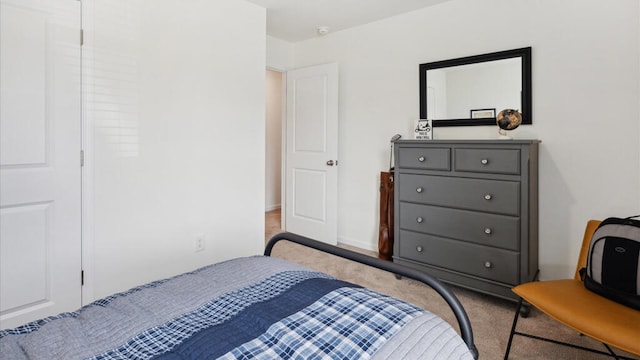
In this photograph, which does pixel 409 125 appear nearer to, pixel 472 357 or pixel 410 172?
pixel 410 172

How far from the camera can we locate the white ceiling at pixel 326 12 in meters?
3.17

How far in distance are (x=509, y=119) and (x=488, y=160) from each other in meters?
0.38

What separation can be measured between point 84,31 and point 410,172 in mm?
2381

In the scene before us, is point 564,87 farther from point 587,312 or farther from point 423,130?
point 587,312

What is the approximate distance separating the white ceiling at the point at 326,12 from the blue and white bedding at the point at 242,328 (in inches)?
106

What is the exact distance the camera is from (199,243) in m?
2.83

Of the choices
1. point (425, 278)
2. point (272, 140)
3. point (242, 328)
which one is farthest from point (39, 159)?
point (272, 140)

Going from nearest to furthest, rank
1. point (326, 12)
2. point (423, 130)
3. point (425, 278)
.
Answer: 1. point (425, 278)
2. point (423, 130)
3. point (326, 12)

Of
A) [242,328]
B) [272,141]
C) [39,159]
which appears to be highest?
[272,141]

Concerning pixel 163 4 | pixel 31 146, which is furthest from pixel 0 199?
pixel 163 4

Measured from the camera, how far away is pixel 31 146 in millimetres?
2035

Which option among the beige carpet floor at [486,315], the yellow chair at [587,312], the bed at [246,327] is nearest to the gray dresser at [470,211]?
the beige carpet floor at [486,315]

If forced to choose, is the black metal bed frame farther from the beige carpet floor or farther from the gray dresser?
the gray dresser

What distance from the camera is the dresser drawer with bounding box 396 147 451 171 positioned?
2.67m
